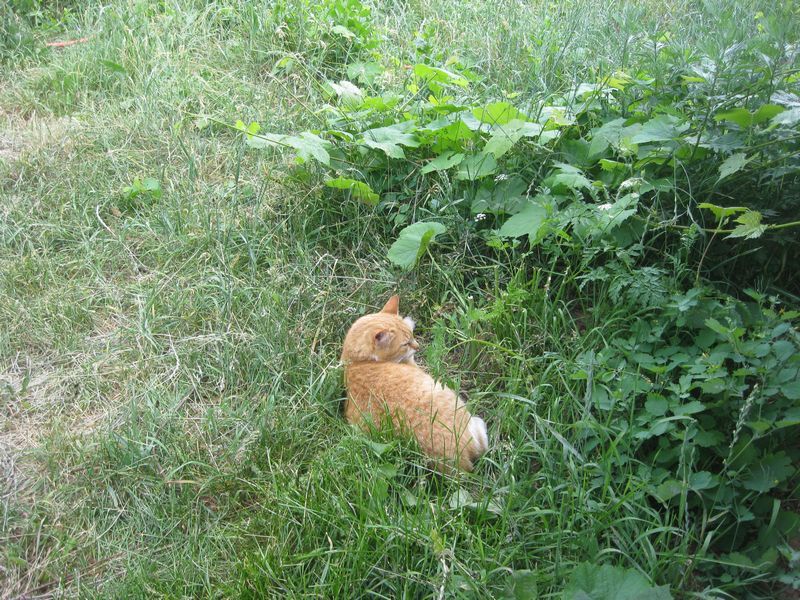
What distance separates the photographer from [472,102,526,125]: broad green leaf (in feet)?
11.8

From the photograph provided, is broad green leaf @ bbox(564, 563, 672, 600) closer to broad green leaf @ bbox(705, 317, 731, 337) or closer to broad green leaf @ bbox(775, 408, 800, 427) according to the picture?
broad green leaf @ bbox(775, 408, 800, 427)

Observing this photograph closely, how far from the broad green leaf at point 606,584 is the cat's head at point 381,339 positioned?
1.32m

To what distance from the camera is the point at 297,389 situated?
3.13 meters

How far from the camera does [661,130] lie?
10.0ft

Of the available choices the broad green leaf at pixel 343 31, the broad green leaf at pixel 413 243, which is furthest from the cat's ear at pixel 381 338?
the broad green leaf at pixel 343 31

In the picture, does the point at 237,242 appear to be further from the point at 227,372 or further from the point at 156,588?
the point at 156,588

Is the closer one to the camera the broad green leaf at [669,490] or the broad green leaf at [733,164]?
the broad green leaf at [669,490]

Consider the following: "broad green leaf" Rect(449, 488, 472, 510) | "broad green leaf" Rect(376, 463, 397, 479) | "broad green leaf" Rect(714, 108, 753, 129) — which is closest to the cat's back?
"broad green leaf" Rect(376, 463, 397, 479)

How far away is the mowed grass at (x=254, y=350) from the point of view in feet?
7.95

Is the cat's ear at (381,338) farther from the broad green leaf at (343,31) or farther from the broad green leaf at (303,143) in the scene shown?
the broad green leaf at (343,31)

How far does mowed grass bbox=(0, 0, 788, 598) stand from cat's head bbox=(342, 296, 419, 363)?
163 millimetres

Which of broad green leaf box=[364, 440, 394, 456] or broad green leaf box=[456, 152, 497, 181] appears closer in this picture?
broad green leaf box=[364, 440, 394, 456]

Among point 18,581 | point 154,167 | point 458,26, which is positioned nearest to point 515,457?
point 18,581

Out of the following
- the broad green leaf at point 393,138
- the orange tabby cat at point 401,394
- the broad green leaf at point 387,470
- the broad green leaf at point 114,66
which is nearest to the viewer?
the broad green leaf at point 387,470
